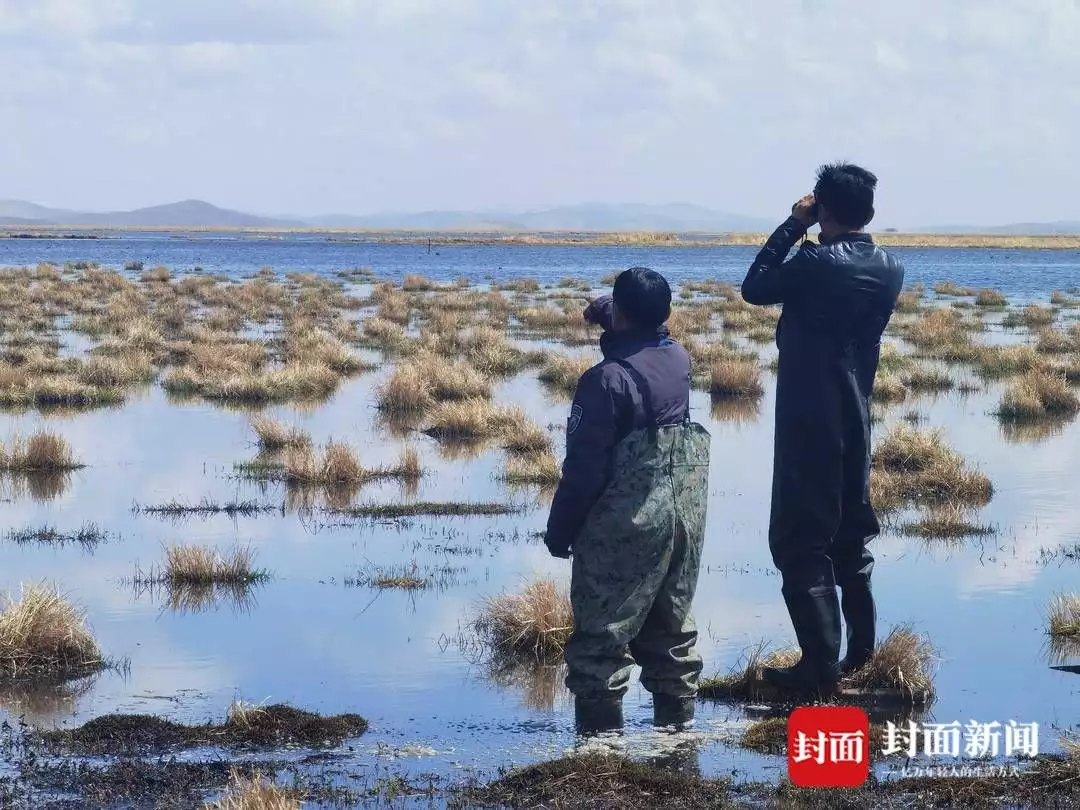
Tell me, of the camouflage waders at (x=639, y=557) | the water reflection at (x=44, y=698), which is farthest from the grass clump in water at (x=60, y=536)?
the camouflage waders at (x=639, y=557)

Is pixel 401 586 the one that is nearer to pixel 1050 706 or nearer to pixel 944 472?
pixel 1050 706

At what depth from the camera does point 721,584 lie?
9781mm

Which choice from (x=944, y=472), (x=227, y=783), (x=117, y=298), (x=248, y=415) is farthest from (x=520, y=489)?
(x=117, y=298)

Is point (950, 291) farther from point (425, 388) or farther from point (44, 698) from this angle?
point (44, 698)

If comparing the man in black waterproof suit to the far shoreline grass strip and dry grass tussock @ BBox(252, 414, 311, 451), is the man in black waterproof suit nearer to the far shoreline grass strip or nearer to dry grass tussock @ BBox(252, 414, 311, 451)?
the far shoreline grass strip

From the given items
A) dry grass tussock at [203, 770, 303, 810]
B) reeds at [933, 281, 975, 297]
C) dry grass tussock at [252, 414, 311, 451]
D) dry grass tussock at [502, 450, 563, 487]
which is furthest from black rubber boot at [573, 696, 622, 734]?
reeds at [933, 281, 975, 297]

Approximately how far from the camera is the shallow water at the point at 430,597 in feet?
22.9

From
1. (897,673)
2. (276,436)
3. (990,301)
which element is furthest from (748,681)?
(990,301)

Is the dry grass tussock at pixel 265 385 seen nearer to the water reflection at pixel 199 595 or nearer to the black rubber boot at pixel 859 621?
the water reflection at pixel 199 595

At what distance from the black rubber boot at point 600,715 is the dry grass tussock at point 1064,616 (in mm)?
3085

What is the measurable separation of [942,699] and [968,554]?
149 inches

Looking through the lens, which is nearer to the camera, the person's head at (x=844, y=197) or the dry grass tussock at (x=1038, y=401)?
the person's head at (x=844, y=197)

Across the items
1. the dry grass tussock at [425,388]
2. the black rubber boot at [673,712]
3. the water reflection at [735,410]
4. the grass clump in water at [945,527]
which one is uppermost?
the dry grass tussock at [425,388]

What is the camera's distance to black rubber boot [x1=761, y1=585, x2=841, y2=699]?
272 inches
